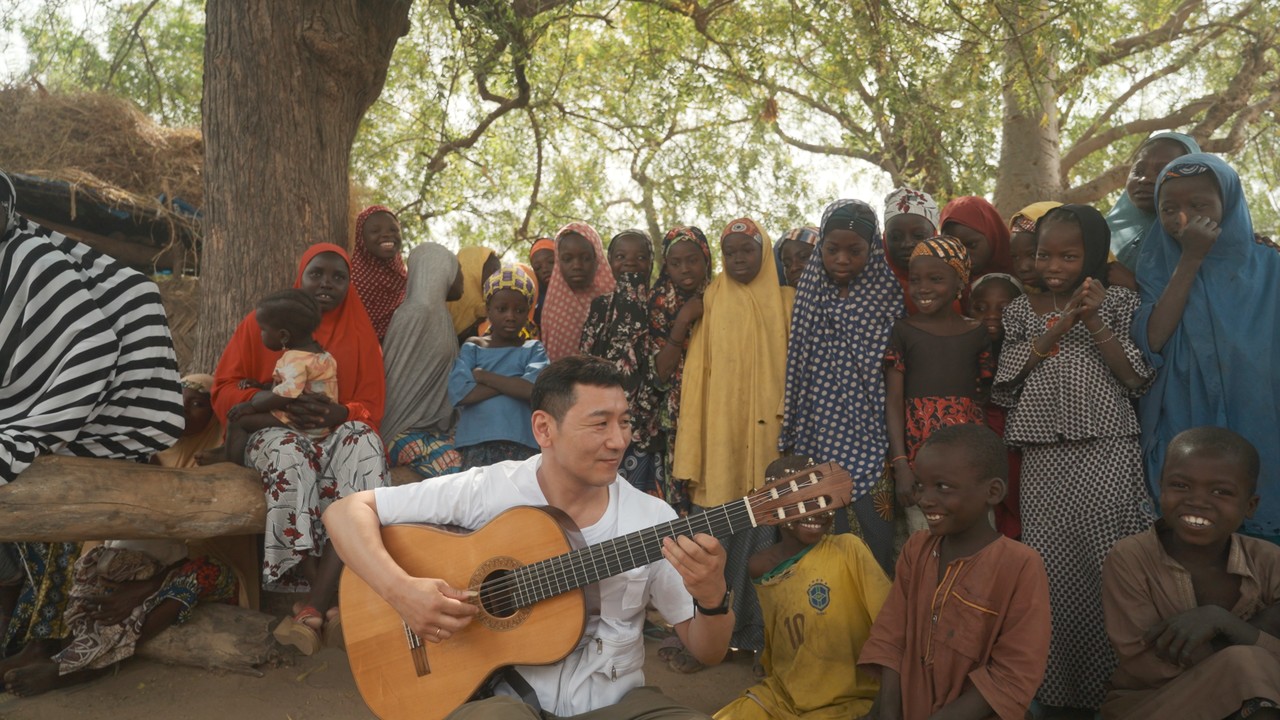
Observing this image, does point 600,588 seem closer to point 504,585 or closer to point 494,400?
point 504,585

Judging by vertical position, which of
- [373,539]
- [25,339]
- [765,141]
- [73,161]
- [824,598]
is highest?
[765,141]

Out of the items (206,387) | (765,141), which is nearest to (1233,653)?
(206,387)

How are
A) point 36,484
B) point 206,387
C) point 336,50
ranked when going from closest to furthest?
point 36,484 < point 206,387 < point 336,50

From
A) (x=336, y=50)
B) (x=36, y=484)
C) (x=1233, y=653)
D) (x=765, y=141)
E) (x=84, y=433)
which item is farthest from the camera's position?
(x=765, y=141)

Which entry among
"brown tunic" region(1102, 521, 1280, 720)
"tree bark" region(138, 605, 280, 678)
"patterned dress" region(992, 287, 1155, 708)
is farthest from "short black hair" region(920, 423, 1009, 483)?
"tree bark" region(138, 605, 280, 678)

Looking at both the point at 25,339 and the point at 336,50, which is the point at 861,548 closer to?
the point at 25,339

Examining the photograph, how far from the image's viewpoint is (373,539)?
2949 mm

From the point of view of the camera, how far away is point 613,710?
2.67m

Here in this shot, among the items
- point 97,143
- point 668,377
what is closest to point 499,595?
point 668,377

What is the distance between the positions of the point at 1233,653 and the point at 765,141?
793 cm

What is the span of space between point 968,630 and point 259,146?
187 inches

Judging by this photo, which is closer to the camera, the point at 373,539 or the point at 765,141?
the point at 373,539

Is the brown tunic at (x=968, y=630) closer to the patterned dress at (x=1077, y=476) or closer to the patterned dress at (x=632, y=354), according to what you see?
the patterned dress at (x=1077, y=476)

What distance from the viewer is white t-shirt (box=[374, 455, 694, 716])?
2777mm
